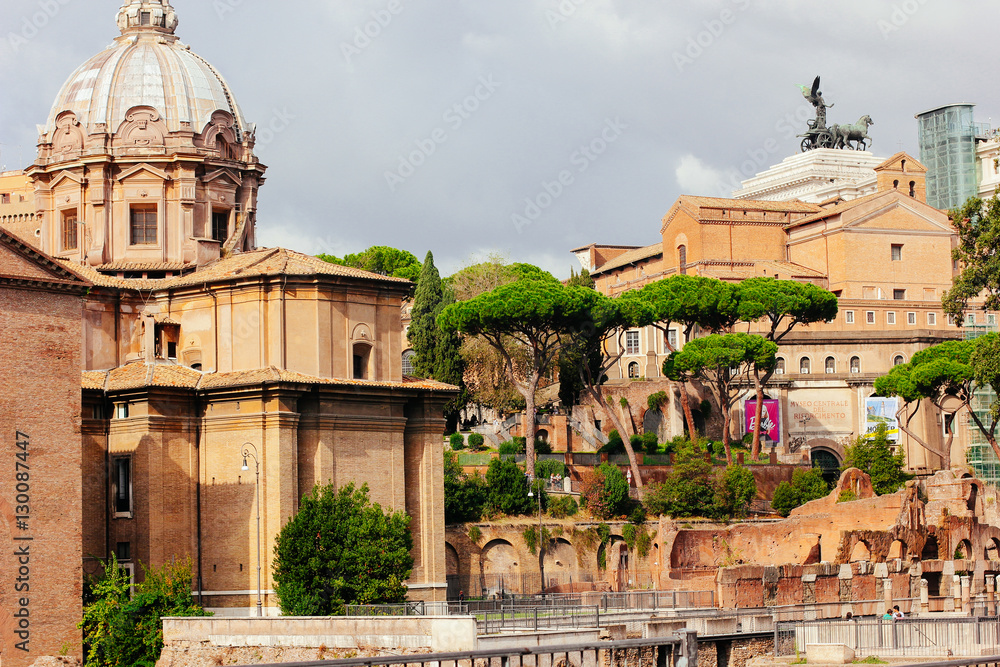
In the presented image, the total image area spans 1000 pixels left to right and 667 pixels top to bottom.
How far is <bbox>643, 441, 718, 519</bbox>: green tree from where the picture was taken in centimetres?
6247

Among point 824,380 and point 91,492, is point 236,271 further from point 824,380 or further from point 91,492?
point 824,380

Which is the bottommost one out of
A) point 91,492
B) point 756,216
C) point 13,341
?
point 91,492

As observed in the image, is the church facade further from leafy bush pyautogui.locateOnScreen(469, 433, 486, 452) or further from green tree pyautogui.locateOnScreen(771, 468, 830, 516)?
green tree pyautogui.locateOnScreen(771, 468, 830, 516)

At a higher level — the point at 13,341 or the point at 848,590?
the point at 13,341

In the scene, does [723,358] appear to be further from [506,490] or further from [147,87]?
[147,87]

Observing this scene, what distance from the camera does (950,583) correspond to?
57.1 m

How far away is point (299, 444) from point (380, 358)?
430cm

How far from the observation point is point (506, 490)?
5962 centimetres

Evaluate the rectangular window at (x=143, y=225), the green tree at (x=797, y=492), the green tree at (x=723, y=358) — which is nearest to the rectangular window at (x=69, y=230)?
the rectangular window at (x=143, y=225)

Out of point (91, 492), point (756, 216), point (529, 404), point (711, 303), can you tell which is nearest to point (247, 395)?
point (91, 492)

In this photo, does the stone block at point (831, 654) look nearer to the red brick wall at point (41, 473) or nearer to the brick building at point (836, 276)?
the red brick wall at point (41, 473)

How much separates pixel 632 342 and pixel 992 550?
2456 cm

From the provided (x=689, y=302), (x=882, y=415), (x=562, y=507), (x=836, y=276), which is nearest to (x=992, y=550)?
(x=882, y=415)

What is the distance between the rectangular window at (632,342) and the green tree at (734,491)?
61.6 ft
